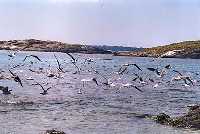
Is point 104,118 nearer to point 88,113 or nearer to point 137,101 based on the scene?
point 88,113

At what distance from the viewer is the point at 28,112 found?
43500 mm

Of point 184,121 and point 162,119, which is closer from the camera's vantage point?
point 184,121

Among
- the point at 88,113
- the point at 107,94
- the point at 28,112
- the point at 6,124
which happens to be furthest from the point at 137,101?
the point at 6,124

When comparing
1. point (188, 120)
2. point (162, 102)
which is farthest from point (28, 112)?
point (162, 102)

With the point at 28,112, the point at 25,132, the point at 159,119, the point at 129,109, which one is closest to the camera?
the point at 25,132

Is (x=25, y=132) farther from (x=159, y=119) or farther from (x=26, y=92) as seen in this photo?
(x=26, y=92)

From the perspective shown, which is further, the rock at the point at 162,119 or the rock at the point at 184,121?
the rock at the point at 162,119

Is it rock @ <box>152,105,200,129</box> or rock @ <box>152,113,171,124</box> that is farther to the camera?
rock @ <box>152,113,171,124</box>

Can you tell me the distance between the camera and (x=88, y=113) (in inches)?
1753

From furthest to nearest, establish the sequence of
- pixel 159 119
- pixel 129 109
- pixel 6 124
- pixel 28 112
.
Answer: pixel 129 109 < pixel 28 112 < pixel 159 119 < pixel 6 124

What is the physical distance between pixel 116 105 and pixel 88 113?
280 inches

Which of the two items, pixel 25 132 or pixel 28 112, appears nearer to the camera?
pixel 25 132

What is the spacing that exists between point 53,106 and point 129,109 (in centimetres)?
670

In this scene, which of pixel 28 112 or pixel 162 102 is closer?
pixel 28 112
